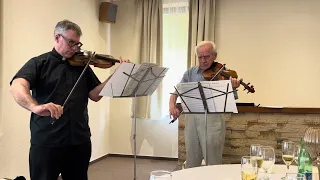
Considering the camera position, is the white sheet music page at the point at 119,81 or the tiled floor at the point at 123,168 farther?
the tiled floor at the point at 123,168

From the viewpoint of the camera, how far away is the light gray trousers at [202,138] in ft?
9.55

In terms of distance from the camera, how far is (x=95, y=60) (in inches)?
92.7

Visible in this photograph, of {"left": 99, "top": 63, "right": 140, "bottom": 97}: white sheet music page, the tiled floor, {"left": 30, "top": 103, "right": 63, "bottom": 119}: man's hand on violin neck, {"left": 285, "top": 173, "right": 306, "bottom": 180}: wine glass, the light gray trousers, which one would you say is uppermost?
{"left": 99, "top": 63, "right": 140, "bottom": 97}: white sheet music page

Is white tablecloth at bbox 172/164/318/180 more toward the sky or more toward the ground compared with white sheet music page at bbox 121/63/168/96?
more toward the ground

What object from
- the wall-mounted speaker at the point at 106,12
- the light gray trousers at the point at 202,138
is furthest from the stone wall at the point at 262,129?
the wall-mounted speaker at the point at 106,12

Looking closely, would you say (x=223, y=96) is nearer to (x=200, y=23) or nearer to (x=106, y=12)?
(x=200, y=23)

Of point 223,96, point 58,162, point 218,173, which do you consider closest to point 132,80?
point 223,96

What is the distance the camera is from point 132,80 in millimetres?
2473

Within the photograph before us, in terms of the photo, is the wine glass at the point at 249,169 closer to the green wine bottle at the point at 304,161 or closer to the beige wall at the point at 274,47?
the green wine bottle at the point at 304,161

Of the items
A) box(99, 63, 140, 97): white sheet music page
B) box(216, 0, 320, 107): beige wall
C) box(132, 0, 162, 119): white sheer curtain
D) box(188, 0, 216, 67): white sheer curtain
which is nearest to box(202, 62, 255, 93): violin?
box(99, 63, 140, 97): white sheet music page

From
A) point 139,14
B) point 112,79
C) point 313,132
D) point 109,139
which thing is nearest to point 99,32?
point 139,14

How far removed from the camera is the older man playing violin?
2910 millimetres

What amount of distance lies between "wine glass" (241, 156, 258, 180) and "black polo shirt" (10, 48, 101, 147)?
111cm

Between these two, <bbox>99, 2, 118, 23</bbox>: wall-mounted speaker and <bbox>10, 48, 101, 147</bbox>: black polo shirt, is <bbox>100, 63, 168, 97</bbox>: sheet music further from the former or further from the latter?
<bbox>99, 2, 118, 23</bbox>: wall-mounted speaker
